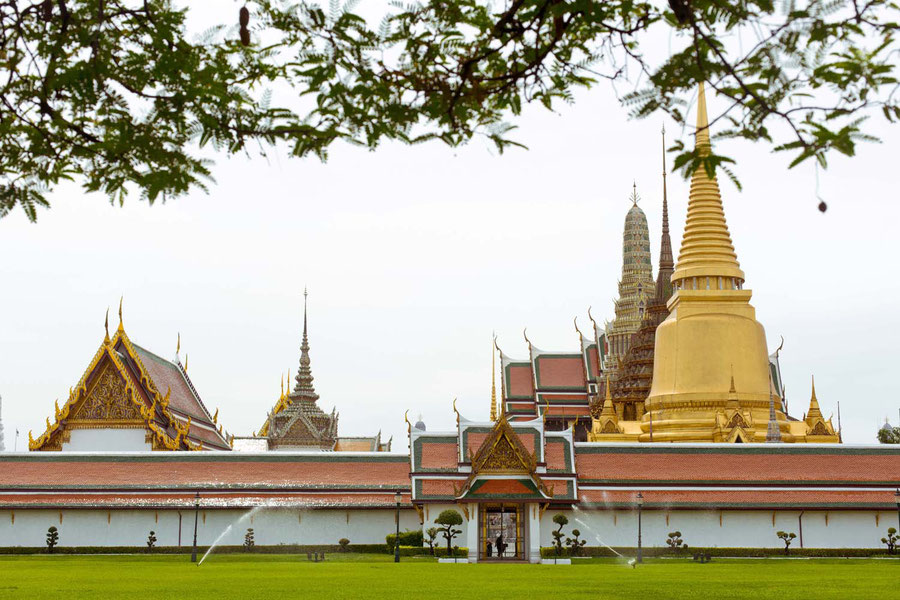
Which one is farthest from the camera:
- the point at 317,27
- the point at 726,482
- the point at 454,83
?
the point at 726,482

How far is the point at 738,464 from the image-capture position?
28.1m

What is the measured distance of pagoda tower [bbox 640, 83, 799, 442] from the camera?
34906 millimetres

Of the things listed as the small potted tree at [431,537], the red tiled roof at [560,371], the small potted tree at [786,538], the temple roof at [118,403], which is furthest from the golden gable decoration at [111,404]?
the small potted tree at [786,538]

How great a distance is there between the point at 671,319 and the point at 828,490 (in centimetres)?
1154

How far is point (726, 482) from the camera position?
27344 millimetres

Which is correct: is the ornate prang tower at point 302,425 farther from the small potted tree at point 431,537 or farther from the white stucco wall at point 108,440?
the small potted tree at point 431,537

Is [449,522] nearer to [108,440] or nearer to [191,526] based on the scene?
[191,526]

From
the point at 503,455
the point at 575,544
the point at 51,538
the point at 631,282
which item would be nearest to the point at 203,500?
the point at 51,538

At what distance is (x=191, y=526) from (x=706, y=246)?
1848cm

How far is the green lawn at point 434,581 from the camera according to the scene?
13.0m

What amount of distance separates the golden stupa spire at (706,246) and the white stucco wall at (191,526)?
1410 cm

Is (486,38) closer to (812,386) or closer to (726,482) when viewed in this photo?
(726,482)

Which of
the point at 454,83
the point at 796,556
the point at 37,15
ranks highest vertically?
the point at 37,15

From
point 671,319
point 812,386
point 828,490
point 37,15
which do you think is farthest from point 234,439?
point 37,15
